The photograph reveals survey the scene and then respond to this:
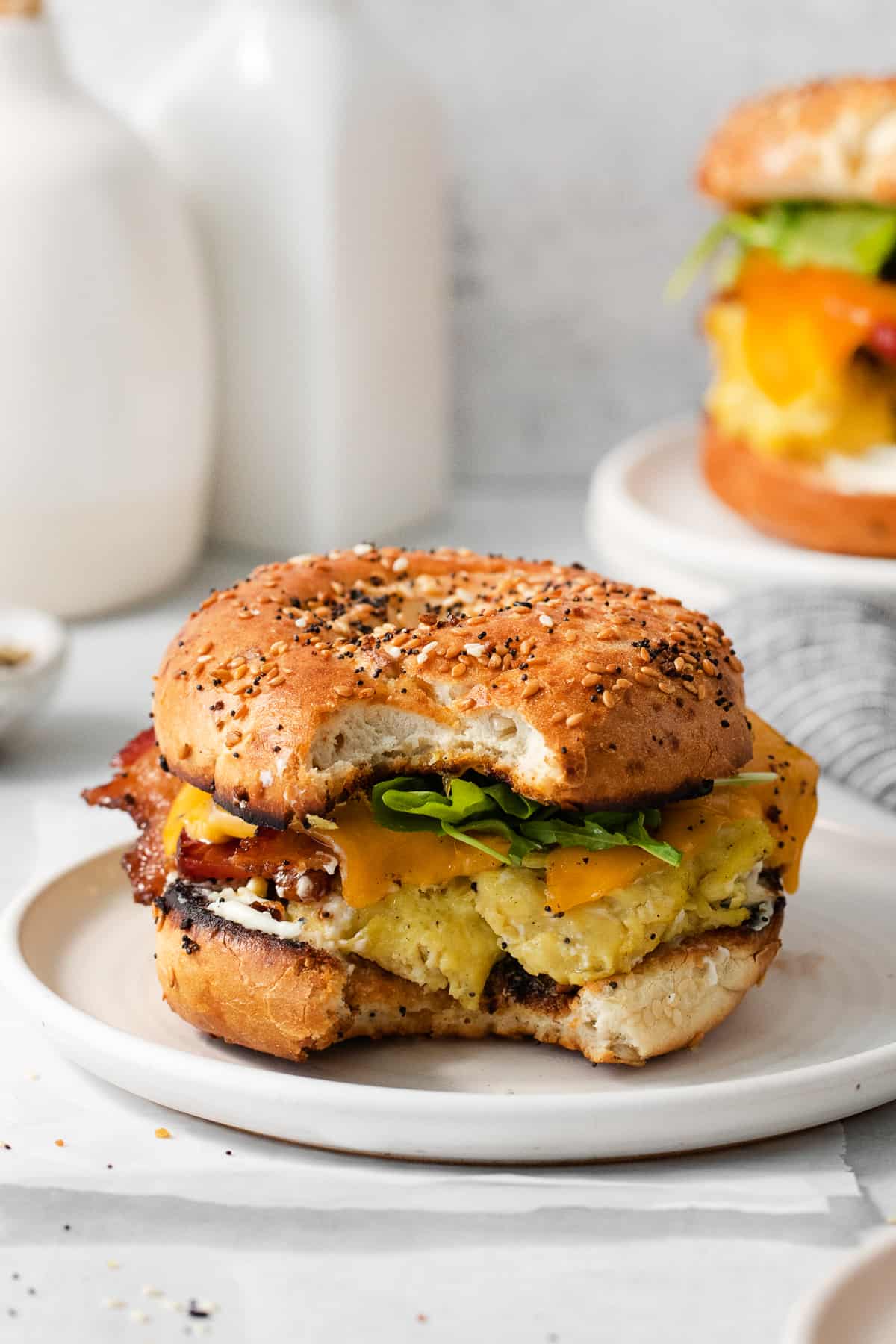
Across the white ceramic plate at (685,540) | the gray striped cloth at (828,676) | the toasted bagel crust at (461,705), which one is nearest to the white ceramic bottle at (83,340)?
the white ceramic plate at (685,540)

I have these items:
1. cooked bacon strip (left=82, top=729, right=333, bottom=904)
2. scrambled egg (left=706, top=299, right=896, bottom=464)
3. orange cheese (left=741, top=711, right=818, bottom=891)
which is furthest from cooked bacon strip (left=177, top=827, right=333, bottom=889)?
scrambled egg (left=706, top=299, right=896, bottom=464)

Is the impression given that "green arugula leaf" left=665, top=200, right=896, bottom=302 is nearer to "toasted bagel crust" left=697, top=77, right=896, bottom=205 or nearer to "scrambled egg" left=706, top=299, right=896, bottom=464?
"toasted bagel crust" left=697, top=77, right=896, bottom=205

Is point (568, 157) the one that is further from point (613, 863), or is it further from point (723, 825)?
point (613, 863)

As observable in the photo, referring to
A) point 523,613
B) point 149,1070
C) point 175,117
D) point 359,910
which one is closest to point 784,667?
point 523,613

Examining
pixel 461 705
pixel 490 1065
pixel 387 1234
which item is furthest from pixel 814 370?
pixel 387 1234

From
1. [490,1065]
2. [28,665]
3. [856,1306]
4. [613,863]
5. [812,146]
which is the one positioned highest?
[812,146]

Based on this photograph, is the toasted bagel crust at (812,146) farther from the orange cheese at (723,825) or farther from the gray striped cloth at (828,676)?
the orange cheese at (723,825)

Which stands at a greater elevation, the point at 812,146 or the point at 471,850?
the point at 812,146
